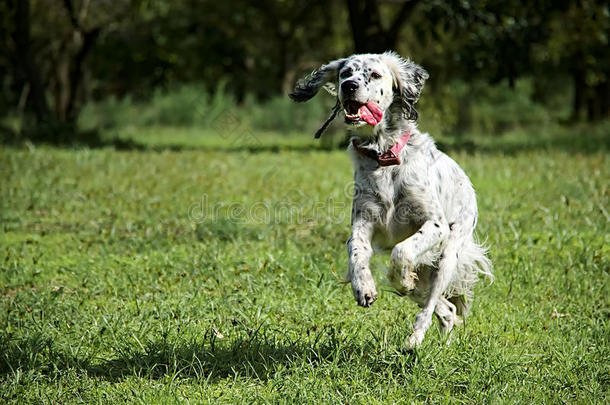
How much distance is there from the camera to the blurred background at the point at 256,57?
44.9 ft

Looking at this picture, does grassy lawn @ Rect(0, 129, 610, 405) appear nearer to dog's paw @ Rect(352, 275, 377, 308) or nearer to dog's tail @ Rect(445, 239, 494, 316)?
dog's tail @ Rect(445, 239, 494, 316)

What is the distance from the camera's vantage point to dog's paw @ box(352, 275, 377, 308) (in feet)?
12.3

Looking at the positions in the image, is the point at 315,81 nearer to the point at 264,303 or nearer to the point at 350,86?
the point at 350,86

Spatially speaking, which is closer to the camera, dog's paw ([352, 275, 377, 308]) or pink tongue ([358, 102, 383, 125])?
dog's paw ([352, 275, 377, 308])

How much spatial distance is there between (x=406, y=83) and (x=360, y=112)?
0.45 meters

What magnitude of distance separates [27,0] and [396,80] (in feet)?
40.7

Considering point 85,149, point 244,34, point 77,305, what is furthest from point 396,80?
point 244,34

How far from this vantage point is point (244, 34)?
2506 centimetres

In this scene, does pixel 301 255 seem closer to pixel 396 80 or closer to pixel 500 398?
pixel 396 80

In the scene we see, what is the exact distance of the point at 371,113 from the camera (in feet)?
13.8

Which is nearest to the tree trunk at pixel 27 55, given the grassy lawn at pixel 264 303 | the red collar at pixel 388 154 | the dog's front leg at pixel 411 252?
the grassy lawn at pixel 264 303

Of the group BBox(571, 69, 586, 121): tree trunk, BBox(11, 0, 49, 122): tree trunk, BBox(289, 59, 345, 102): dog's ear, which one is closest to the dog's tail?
BBox(289, 59, 345, 102): dog's ear

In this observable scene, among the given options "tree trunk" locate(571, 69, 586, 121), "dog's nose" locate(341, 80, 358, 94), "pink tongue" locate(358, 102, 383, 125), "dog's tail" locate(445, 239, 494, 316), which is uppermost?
"tree trunk" locate(571, 69, 586, 121)

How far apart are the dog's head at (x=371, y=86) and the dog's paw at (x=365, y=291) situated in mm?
824
